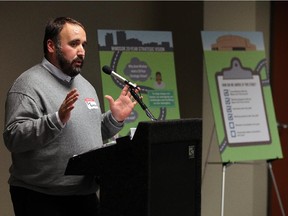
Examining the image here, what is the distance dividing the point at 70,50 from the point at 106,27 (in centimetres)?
211

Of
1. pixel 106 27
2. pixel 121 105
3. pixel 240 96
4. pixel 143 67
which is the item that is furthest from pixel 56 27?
pixel 240 96

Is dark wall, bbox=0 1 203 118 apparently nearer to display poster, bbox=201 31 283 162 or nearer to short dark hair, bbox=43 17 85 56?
display poster, bbox=201 31 283 162

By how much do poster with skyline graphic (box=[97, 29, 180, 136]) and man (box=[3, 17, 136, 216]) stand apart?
54.8 inches

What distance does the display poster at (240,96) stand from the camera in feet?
14.7

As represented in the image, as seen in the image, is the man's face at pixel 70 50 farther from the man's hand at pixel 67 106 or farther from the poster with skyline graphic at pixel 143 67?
the poster with skyline graphic at pixel 143 67

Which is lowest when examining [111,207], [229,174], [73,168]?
[229,174]

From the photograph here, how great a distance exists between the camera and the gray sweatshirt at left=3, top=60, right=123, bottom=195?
2418 millimetres

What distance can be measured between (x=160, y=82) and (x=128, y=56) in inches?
12.9

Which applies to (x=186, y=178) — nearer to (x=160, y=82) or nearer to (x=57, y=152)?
(x=57, y=152)

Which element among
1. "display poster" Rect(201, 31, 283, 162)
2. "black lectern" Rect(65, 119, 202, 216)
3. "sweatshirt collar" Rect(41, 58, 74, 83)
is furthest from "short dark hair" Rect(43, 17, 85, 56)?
"display poster" Rect(201, 31, 283, 162)

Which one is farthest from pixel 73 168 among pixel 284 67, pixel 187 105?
pixel 284 67

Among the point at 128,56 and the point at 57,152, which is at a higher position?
the point at 128,56

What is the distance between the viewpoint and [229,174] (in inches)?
217

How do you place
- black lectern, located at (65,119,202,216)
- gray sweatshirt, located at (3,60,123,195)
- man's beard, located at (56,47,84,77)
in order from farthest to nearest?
man's beard, located at (56,47,84,77), gray sweatshirt, located at (3,60,123,195), black lectern, located at (65,119,202,216)
